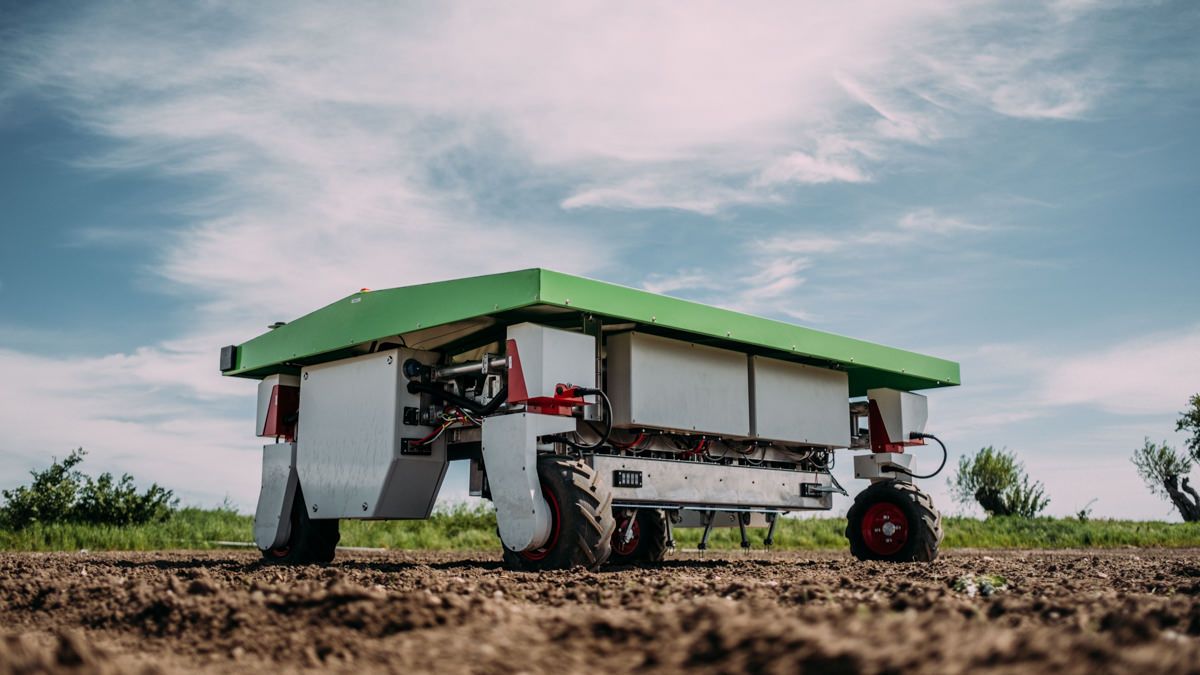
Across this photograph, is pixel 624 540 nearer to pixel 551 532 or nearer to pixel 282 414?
pixel 551 532

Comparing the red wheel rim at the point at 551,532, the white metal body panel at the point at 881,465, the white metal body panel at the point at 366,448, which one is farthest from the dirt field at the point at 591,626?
the white metal body panel at the point at 881,465

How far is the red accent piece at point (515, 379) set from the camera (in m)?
6.91

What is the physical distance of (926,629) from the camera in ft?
9.08

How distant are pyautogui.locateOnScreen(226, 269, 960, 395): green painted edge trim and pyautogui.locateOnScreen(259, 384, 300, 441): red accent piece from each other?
0.27 m

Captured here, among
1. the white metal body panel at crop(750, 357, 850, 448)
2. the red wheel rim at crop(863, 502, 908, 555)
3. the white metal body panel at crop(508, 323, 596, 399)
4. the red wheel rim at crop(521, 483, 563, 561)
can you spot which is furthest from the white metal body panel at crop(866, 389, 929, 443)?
the red wheel rim at crop(521, 483, 563, 561)

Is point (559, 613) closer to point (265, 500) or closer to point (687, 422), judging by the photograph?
point (687, 422)

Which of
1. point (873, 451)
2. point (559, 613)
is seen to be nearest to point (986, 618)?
point (559, 613)

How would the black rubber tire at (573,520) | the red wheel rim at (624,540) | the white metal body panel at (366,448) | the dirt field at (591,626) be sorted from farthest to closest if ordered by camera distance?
the red wheel rim at (624,540), the white metal body panel at (366,448), the black rubber tire at (573,520), the dirt field at (591,626)

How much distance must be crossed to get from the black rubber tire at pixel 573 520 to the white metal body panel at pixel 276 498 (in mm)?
3046

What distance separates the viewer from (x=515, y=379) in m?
6.96

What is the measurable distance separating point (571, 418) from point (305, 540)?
10.5 ft

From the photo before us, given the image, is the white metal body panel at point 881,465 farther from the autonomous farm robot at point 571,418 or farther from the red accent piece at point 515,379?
the red accent piece at point 515,379

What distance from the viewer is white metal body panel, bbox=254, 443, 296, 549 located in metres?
Answer: 8.93

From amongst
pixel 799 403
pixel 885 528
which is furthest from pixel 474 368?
pixel 885 528
